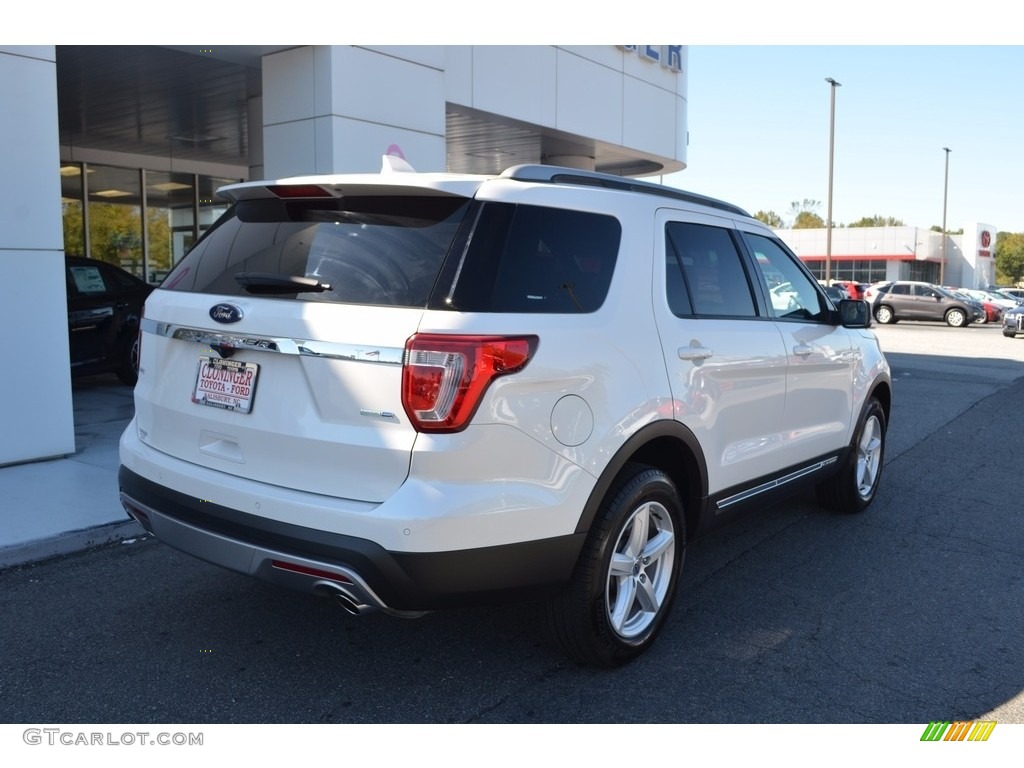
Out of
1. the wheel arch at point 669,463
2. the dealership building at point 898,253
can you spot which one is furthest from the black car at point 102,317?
the dealership building at point 898,253

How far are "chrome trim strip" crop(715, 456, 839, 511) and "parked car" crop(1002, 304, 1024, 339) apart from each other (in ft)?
79.2

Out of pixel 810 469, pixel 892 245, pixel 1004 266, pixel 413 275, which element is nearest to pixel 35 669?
pixel 413 275

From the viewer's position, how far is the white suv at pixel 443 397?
9.91ft

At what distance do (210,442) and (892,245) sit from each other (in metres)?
69.9

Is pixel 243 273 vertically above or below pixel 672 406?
above

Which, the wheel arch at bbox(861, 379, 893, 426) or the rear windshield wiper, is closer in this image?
the rear windshield wiper

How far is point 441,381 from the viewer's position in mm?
2984

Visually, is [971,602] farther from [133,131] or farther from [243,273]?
[133,131]

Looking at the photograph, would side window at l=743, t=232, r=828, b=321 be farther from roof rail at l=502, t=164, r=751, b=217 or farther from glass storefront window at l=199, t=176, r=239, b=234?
glass storefront window at l=199, t=176, r=239, b=234

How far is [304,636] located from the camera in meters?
4.00

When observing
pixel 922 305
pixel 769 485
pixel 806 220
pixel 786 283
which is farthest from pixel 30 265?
pixel 806 220

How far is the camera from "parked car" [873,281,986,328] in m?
32.3
